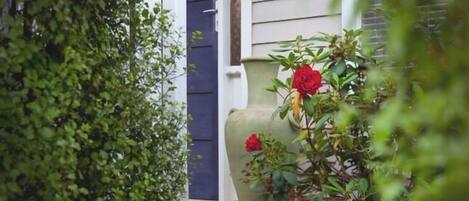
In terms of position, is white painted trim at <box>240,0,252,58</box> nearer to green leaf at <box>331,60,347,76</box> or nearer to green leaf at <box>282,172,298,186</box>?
green leaf at <box>331,60,347,76</box>

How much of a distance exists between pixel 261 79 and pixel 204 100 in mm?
925

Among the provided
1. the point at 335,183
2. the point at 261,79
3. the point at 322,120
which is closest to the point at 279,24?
the point at 261,79

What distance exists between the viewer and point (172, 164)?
3453 mm

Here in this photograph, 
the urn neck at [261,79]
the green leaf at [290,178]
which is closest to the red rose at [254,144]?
the green leaf at [290,178]

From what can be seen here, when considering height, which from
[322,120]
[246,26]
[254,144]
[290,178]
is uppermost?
[246,26]

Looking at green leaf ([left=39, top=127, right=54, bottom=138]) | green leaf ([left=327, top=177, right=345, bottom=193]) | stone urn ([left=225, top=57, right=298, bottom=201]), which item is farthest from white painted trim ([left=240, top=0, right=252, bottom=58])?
green leaf ([left=39, top=127, right=54, bottom=138])

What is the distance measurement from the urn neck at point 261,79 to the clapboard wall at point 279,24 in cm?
29

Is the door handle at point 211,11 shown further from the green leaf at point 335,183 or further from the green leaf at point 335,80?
the green leaf at point 335,183

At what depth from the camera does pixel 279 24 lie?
14.1 feet

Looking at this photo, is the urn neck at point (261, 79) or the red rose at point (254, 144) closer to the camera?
the red rose at point (254, 144)

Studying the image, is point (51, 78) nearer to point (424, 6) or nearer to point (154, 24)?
point (154, 24)

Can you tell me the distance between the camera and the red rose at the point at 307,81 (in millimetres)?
3303

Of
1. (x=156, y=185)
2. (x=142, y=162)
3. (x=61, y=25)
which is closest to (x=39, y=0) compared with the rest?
(x=61, y=25)

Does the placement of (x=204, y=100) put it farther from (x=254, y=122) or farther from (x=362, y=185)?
(x=362, y=185)
